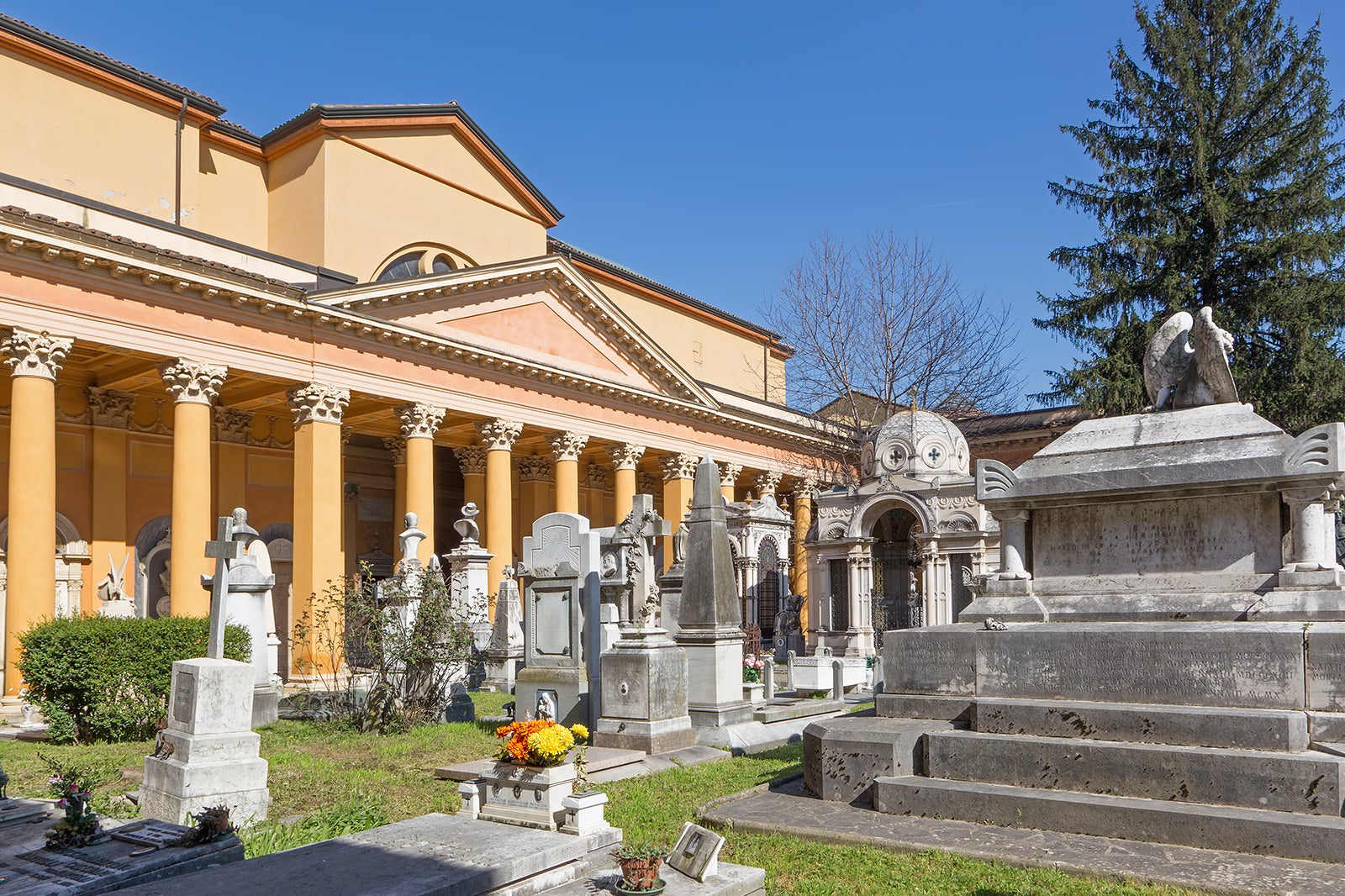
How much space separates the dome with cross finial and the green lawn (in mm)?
16993

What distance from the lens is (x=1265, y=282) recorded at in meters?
28.7

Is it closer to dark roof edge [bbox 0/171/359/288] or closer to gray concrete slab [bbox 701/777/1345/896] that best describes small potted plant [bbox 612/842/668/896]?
gray concrete slab [bbox 701/777/1345/896]

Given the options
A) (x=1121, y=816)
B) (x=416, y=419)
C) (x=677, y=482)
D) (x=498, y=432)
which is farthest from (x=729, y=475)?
(x=1121, y=816)

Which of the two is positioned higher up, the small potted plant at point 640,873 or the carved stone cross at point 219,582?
the carved stone cross at point 219,582

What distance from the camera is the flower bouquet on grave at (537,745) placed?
20.7ft

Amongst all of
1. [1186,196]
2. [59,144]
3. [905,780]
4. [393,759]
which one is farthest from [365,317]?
[1186,196]

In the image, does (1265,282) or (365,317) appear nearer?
(365,317)

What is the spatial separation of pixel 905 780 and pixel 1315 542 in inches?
126

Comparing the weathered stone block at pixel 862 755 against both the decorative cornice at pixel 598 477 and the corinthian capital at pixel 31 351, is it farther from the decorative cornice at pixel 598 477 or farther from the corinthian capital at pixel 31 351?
the decorative cornice at pixel 598 477

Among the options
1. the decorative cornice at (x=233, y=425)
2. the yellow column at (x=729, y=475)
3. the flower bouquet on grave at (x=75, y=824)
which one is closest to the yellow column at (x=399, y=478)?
the decorative cornice at (x=233, y=425)

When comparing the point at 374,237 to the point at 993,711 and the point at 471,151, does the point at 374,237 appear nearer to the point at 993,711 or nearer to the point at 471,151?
the point at 471,151

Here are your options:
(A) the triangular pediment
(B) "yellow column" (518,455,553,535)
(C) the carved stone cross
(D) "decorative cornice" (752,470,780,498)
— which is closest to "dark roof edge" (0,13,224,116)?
(A) the triangular pediment

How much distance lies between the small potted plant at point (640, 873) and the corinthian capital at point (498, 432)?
75.0ft

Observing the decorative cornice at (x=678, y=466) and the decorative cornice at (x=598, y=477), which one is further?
the decorative cornice at (x=598, y=477)
